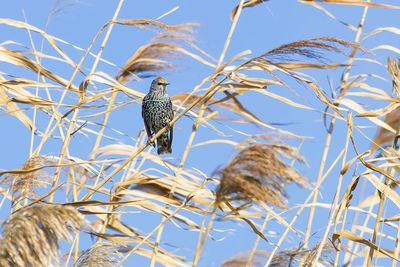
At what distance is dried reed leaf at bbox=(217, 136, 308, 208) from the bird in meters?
2.85

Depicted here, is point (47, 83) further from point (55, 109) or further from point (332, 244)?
point (332, 244)

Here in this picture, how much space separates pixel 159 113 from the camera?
16.5 feet

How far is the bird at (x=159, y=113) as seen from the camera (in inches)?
196

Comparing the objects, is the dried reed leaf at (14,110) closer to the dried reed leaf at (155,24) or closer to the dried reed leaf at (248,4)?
the dried reed leaf at (155,24)

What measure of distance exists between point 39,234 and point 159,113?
10.7ft

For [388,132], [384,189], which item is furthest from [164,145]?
[384,189]

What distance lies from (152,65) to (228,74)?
682 millimetres

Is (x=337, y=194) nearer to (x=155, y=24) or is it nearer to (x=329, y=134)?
(x=329, y=134)

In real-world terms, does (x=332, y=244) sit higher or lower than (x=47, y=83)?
lower

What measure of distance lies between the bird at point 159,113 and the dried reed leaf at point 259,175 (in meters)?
2.85

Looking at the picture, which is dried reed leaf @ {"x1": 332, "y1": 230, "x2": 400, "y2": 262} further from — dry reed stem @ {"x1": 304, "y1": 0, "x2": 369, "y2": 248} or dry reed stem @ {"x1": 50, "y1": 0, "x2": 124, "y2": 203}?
dry reed stem @ {"x1": 50, "y1": 0, "x2": 124, "y2": 203}

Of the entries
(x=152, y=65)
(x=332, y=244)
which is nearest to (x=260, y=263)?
(x=332, y=244)

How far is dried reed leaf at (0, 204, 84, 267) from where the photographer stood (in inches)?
Answer: 70.3

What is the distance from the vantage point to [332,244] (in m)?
2.89
